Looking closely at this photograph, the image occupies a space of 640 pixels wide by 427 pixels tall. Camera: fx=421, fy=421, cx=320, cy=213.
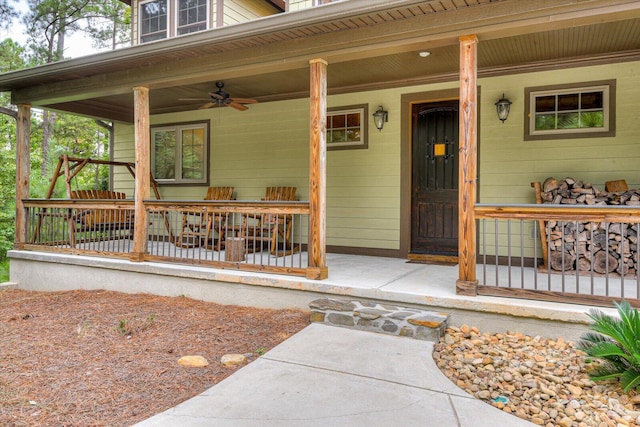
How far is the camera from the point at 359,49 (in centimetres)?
412

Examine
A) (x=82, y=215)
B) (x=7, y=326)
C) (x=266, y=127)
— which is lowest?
(x=7, y=326)

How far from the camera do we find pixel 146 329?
4.05 m

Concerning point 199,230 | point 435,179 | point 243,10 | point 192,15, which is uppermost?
point 243,10

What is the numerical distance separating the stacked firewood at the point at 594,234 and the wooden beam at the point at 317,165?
2.44 m

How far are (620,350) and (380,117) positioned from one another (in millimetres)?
4125

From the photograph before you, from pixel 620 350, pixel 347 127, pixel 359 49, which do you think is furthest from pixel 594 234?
pixel 347 127

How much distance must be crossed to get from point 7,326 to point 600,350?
17.4 ft

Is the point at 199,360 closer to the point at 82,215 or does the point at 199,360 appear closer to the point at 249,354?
the point at 249,354

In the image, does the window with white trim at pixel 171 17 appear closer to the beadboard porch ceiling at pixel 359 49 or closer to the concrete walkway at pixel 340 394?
the beadboard porch ceiling at pixel 359 49

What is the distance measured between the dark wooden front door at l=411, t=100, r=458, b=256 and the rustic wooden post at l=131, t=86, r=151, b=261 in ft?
11.8

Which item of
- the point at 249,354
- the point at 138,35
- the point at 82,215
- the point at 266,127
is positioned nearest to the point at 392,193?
the point at 266,127

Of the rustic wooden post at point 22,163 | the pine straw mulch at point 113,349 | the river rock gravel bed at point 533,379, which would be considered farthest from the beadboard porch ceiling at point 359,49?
the pine straw mulch at point 113,349

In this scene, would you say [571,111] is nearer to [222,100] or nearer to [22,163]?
[222,100]

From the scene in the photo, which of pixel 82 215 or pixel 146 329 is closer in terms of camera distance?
pixel 146 329
